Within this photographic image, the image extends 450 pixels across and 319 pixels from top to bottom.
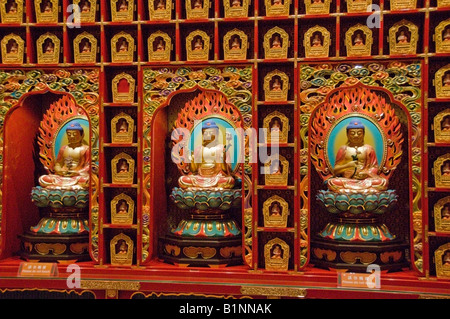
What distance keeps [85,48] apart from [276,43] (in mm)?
1549

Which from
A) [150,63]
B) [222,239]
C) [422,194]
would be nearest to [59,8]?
[150,63]

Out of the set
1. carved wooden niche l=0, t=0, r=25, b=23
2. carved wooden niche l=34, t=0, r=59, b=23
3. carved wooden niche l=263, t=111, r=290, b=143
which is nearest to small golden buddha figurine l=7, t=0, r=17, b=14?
carved wooden niche l=0, t=0, r=25, b=23

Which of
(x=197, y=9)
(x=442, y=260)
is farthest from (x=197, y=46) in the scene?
(x=442, y=260)

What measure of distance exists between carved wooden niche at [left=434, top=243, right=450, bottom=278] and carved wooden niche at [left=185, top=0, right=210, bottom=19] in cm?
250

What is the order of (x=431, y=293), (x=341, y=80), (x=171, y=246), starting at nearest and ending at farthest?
(x=431, y=293)
(x=341, y=80)
(x=171, y=246)

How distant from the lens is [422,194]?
3510mm

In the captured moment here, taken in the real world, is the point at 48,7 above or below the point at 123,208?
above

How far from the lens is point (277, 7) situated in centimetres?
372

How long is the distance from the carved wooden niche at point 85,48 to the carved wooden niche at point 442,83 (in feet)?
8.69

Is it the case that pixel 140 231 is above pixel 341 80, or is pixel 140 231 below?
below

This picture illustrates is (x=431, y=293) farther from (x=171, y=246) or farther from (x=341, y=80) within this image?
(x=171, y=246)

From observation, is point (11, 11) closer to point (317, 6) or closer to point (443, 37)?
point (317, 6)

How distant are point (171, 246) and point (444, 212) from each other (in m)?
2.10

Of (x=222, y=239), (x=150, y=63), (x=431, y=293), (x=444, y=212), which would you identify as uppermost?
(x=150, y=63)
